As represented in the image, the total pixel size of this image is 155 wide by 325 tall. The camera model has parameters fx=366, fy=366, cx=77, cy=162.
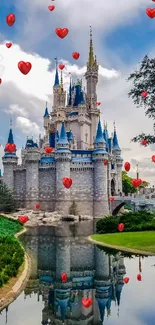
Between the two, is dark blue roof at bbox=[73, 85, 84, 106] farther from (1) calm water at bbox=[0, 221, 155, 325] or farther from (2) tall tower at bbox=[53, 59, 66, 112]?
(1) calm water at bbox=[0, 221, 155, 325]

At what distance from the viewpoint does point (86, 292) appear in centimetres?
1371

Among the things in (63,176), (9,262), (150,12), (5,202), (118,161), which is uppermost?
(118,161)

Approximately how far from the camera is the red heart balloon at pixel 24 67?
13481 millimetres

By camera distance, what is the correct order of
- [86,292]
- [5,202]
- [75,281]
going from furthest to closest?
1. [5,202]
2. [75,281]
3. [86,292]

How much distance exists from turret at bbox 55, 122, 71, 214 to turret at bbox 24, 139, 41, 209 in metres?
4.22

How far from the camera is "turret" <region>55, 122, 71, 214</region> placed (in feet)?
183

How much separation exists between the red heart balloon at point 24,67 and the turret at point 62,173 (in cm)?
4280

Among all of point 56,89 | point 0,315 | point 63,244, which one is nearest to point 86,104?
point 56,89

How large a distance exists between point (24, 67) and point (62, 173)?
43216 mm

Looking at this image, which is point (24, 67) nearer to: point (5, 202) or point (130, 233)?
point (130, 233)

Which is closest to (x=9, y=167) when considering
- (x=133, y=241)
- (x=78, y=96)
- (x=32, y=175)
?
(x=32, y=175)

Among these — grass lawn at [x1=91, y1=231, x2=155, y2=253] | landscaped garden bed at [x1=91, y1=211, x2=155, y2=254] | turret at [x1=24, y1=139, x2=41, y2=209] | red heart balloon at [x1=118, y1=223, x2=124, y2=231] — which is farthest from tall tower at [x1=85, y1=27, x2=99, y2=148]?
grass lawn at [x1=91, y1=231, x2=155, y2=253]

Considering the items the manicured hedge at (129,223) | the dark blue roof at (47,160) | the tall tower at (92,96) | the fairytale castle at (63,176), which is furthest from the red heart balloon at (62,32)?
the tall tower at (92,96)

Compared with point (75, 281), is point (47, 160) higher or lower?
higher
